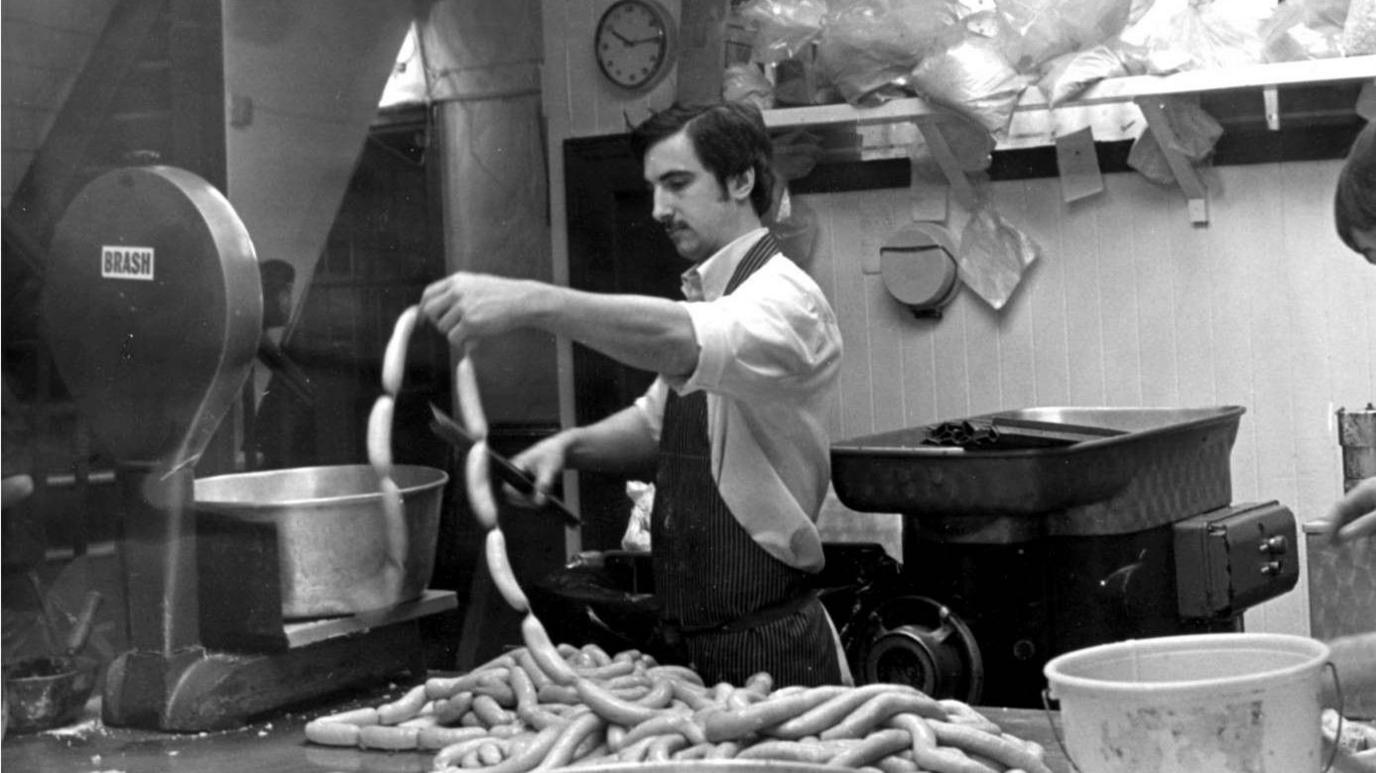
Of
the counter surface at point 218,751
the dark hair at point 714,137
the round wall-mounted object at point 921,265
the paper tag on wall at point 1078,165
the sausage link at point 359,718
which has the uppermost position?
the paper tag on wall at point 1078,165

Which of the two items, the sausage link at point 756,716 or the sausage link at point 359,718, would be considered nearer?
the sausage link at point 756,716

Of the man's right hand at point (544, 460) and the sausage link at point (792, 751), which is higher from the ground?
the man's right hand at point (544, 460)

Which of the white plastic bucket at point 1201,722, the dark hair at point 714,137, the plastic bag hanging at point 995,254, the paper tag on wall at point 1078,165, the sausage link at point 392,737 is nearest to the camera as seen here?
the white plastic bucket at point 1201,722

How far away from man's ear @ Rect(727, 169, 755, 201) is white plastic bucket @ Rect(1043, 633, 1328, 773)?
1408mm

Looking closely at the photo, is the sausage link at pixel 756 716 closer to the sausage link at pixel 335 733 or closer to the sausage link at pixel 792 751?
the sausage link at pixel 792 751

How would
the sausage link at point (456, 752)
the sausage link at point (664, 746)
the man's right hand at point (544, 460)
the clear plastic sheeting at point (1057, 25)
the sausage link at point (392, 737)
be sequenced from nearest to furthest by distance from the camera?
1. the sausage link at point (664, 746)
2. the sausage link at point (456, 752)
3. the sausage link at point (392, 737)
4. the man's right hand at point (544, 460)
5. the clear plastic sheeting at point (1057, 25)

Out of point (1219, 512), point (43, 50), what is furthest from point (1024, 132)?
point (43, 50)

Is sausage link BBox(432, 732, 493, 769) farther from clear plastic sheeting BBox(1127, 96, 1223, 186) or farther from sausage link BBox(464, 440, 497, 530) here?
clear plastic sheeting BBox(1127, 96, 1223, 186)

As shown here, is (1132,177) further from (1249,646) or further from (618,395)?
(1249,646)

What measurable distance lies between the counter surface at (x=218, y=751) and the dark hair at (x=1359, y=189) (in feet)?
2.18

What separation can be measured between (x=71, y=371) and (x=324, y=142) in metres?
1.36

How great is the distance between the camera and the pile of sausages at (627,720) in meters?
1.69

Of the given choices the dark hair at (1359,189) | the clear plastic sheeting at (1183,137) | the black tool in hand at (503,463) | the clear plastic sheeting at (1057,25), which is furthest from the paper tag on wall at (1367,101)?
the black tool in hand at (503,463)

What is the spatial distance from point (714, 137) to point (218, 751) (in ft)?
3.76
